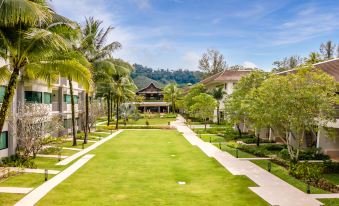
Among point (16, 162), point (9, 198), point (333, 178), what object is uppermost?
point (16, 162)

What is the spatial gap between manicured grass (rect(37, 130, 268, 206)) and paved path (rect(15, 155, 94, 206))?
1.09 ft

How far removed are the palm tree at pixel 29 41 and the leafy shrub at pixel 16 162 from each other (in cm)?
658

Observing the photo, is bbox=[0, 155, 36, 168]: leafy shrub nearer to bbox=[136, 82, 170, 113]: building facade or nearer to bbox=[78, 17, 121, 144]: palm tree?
bbox=[78, 17, 121, 144]: palm tree

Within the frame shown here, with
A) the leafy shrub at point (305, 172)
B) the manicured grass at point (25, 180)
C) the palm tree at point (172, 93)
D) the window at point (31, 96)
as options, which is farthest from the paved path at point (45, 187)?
the palm tree at point (172, 93)

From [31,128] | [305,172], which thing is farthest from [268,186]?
[31,128]

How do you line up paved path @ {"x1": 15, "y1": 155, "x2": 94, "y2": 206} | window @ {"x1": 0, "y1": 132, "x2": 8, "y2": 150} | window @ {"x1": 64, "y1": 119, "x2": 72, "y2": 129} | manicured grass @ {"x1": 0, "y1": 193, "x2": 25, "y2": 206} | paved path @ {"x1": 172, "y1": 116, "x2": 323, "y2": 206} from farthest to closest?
window @ {"x1": 64, "y1": 119, "x2": 72, "y2": 129}
window @ {"x1": 0, "y1": 132, "x2": 8, "y2": 150}
paved path @ {"x1": 172, "y1": 116, "x2": 323, "y2": 206}
paved path @ {"x1": 15, "y1": 155, "x2": 94, "y2": 206}
manicured grass @ {"x1": 0, "y1": 193, "x2": 25, "y2": 206}

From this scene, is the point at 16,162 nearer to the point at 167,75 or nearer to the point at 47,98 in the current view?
the point at 47,98

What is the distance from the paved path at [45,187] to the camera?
47.9 ft

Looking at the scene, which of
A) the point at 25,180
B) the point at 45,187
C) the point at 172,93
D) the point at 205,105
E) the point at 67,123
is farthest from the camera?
the point at 172,93

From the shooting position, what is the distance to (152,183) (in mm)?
18031

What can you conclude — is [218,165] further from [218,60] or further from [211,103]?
[218,60]

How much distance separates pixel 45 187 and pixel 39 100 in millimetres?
17267

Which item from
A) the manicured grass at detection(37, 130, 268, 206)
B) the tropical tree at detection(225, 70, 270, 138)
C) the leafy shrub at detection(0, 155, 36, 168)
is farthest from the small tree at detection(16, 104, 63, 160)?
the tropical tree at detection(225, 70, 270, 138)

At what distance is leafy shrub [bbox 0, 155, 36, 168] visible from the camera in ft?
71.7
